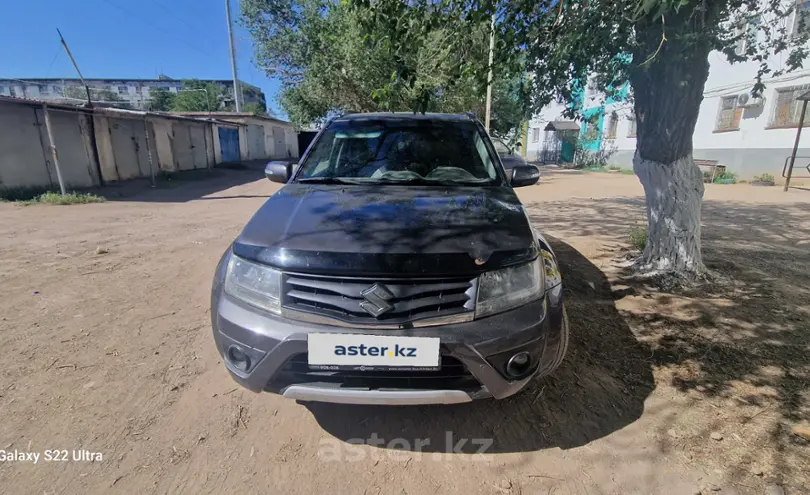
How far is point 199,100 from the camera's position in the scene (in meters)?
56.2

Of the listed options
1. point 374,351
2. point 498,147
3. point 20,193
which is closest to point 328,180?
point 374,351

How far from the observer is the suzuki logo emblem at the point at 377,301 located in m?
1.70

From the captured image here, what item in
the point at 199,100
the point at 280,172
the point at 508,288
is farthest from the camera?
the point at 199,100

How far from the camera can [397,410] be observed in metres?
2.27

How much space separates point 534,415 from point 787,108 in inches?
768

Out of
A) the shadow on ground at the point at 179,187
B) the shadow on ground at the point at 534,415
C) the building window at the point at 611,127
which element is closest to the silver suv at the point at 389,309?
the shadow on ground at the point at 534,415

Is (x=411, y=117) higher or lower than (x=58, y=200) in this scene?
higher

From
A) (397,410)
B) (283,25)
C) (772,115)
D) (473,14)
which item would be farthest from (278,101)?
(772,115)

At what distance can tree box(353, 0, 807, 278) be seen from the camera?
3051mm

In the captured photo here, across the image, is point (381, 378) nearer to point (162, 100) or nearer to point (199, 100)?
point (199, 100)

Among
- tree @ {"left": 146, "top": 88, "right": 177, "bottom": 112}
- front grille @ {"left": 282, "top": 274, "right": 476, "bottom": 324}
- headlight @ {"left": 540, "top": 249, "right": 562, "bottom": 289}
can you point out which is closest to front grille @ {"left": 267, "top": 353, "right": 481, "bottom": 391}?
front grille @ {"left": 282, "top": 274, "right": 476, "bottom": 324}

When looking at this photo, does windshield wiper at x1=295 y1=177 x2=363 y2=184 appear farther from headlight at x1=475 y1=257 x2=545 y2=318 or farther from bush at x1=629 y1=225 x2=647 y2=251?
bush at x1=629 y1=225 x2=647 y2=251

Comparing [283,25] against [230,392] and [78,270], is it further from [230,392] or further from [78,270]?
[230,392]

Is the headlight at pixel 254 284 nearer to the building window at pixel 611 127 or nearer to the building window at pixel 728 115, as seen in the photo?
the building window at pixel 728 115
